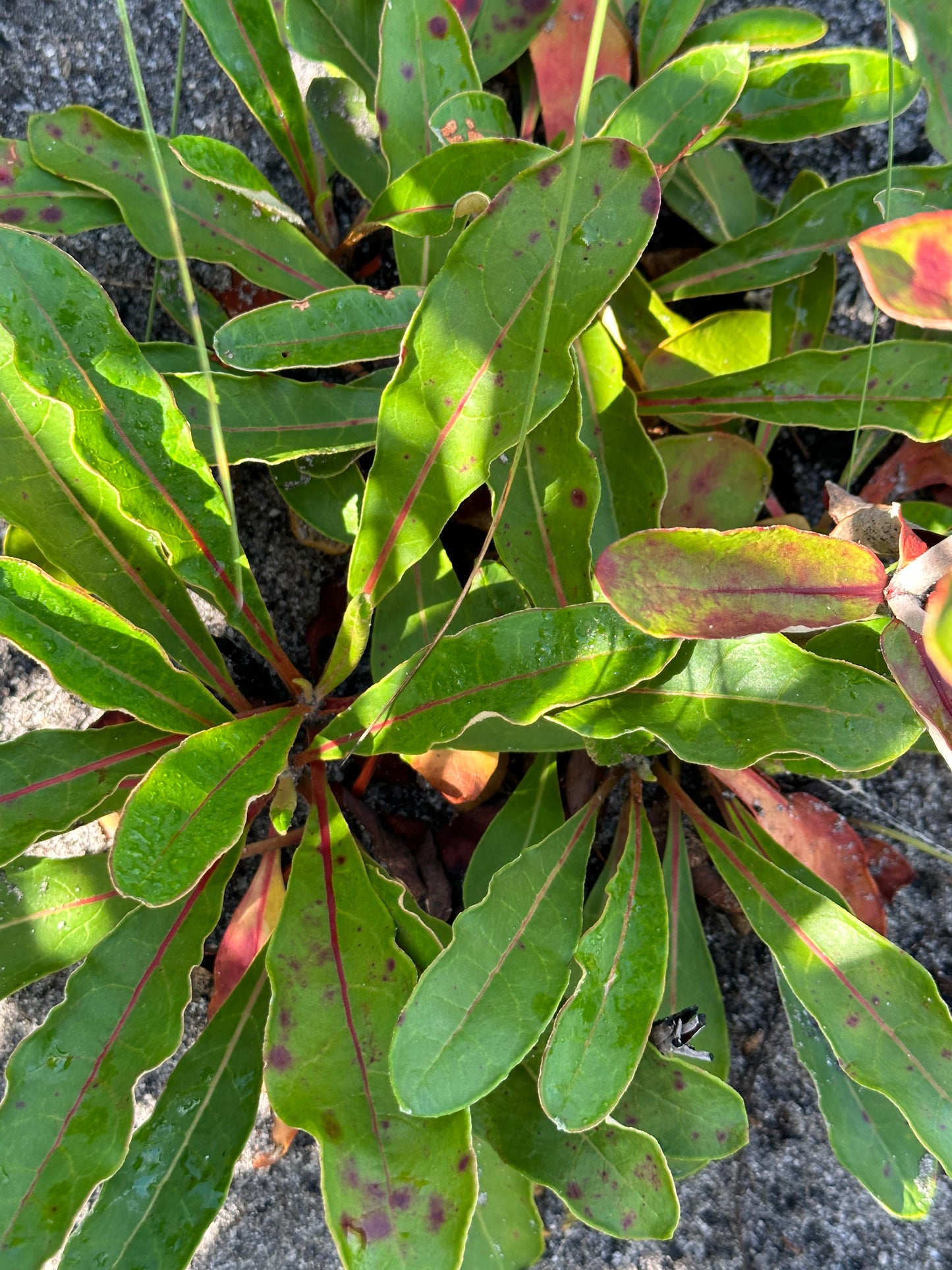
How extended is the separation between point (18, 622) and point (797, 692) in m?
0.79

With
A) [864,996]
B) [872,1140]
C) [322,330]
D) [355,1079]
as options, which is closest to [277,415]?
[322,330]

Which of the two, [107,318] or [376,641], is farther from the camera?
[376,641]

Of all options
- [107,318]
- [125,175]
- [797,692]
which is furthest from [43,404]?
[797,692]

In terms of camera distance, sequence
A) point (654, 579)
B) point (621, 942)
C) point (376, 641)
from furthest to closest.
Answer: point (376, 641)
point (621, 942)
point (654, 579)

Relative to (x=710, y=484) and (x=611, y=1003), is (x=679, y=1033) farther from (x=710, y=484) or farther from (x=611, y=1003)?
(x=710, y=484)

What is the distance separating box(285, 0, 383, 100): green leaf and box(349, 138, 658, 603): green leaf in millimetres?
486

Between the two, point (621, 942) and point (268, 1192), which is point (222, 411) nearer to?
point (621, 942)

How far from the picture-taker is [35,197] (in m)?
1.14

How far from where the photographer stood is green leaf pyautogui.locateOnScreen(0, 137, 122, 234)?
1.13m

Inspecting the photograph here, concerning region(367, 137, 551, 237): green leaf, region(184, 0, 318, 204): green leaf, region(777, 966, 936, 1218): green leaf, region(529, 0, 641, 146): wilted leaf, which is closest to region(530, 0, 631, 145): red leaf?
region(529, 0, 641, 146): wilted leaf

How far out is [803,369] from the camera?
4.03 ft

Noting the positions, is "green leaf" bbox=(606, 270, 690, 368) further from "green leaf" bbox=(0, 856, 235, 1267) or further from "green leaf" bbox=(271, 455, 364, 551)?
"green leaf" bbox=(0, 856, 235, 1267)

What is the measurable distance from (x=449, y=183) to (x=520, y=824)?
0.81m

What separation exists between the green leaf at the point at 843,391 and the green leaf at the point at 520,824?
55 cm
